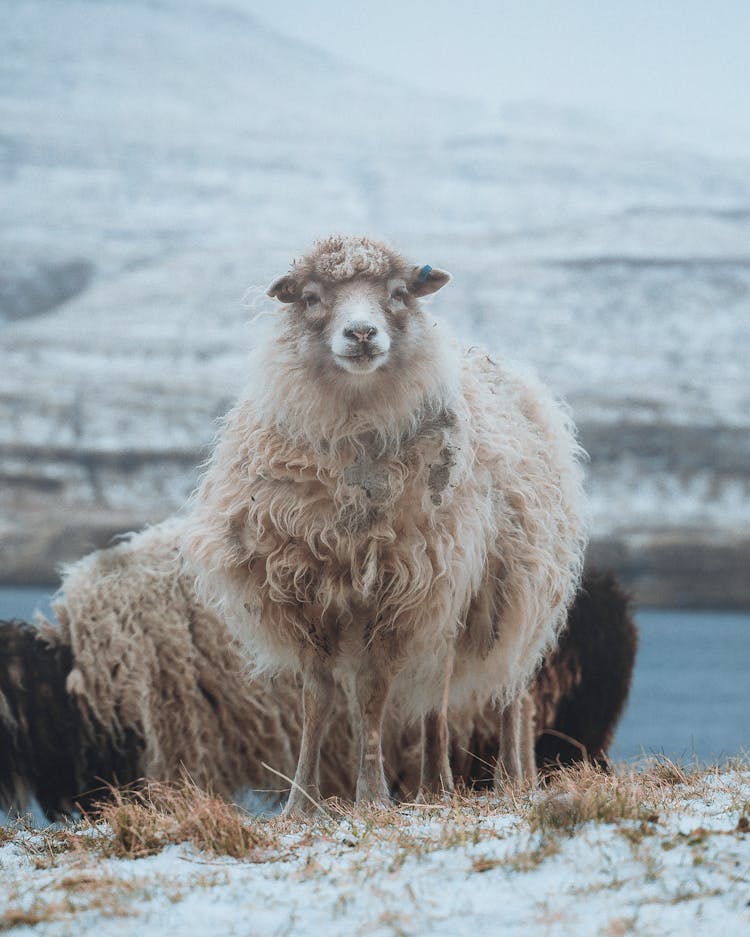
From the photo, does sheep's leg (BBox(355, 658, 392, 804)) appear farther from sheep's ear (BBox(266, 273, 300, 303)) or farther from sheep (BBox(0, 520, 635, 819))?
sheep (BBox(0, 520, 635, 819))

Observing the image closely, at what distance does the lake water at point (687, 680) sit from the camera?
35469mm

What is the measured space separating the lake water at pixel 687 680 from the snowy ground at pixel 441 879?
76.8 feet

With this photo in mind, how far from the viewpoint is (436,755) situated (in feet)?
19.6

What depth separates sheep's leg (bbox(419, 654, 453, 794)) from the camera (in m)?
5.90

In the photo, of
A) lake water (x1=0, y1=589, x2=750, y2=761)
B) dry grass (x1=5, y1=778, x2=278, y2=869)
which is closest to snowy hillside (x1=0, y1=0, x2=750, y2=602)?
dry grass (x1=5, y1=778, x2=278, y2=869)

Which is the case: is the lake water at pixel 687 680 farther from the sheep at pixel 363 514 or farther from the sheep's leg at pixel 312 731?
the sheep's leg at pixel 312 731

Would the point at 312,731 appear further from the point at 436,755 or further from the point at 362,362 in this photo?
the point at 362,362

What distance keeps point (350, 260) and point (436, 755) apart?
248 centimetres

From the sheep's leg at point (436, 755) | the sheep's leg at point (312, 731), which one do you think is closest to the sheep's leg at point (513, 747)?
the sheep's leg at point (436, 755)

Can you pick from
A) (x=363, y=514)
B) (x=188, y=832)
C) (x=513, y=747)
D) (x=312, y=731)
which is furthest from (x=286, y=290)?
(x=513, y=747)

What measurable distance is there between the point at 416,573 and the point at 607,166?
181233 mm

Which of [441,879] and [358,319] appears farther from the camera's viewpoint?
[358,319]

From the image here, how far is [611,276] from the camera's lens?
104 meters

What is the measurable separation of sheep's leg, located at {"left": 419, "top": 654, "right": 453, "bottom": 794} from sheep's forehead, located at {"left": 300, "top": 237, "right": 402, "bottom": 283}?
214 centimetres
